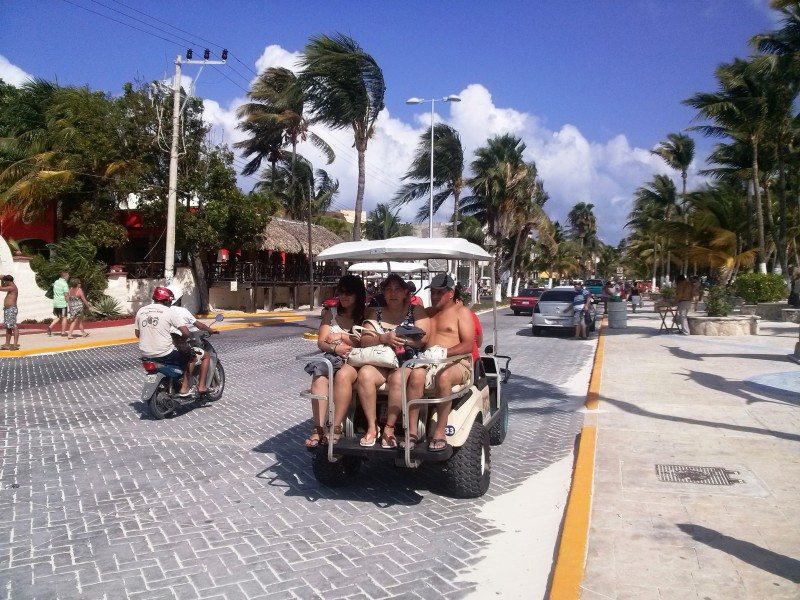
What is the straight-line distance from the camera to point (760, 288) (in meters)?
27.4

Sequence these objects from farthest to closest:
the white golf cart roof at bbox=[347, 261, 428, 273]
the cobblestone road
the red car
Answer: the red car → the white golf cart roof at bbox=[347, 261, 428, 273] → the cobblestone road

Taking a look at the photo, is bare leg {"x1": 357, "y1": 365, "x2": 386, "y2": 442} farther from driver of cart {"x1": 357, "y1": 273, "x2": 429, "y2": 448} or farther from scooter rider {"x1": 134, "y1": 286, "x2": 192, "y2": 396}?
scooter rider {"x1": 134, "y1": 286, "x2": 192, "y2": 396}

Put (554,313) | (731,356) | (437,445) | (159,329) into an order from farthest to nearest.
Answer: (554,313) < (731,356) < (159,329) < (437,445)

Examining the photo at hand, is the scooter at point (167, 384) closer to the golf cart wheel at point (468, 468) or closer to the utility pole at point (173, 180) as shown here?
the golf cart wheel at point (468, 468)

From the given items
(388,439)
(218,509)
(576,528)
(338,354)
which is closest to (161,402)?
(218,509)

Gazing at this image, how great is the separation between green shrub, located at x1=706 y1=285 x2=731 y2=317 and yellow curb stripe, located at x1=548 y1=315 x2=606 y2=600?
13.5 metres

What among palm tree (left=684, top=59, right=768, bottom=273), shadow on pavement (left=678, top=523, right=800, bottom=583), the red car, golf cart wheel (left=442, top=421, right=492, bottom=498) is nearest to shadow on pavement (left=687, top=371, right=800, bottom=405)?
shadow on pavement (left=678, top=523, right=800, bottom=583)

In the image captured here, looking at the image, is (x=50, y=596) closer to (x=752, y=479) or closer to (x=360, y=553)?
(x=360, y=553)

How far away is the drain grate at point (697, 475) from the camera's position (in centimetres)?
609

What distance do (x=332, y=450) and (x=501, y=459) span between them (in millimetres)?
2350

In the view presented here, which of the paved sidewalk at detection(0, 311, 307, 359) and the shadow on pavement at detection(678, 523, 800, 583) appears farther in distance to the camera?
the paved sidewalk at detection(0, 311, 307, 359)

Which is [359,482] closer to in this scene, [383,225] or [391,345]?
[391,345]

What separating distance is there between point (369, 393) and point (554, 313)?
17.1 m

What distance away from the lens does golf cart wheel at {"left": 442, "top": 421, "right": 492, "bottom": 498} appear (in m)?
5.68
